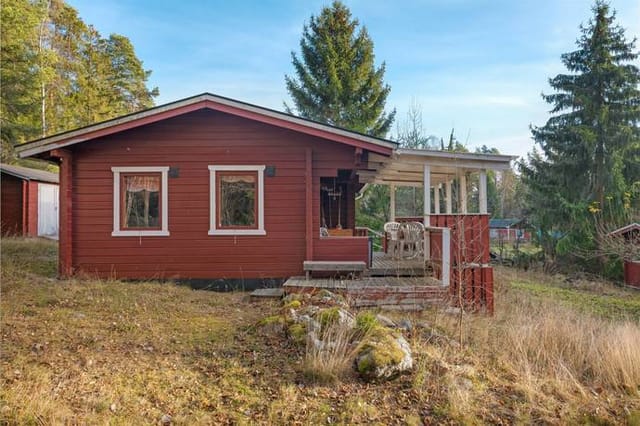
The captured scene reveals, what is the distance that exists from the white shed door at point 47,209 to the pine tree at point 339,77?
512 inches

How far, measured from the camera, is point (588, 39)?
17.2 m

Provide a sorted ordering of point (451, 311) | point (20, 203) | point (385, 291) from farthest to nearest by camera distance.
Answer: point (20, 203)
point (385, 291)
point (451, 311)

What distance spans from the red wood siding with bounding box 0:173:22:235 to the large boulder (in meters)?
17.3

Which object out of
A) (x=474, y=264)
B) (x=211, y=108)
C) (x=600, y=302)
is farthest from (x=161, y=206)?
(x=600, y=302)

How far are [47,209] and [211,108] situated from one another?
14.4m

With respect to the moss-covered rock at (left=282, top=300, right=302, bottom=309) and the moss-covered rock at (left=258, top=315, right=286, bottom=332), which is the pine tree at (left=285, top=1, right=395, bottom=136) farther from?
the moss-covered rock at (left=258, top=315, right=286, bottom=332)

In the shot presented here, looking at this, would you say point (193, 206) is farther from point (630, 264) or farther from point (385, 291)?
point (630, 264)

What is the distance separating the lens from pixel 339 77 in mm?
22094

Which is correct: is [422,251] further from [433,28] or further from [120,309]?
[433,28]

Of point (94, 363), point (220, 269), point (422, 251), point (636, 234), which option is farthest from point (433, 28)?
point (94, 363)

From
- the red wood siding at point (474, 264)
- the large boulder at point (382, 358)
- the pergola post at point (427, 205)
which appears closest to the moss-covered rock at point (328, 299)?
the large boulder at point (382, 358)

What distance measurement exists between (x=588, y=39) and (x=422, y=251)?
15.0m

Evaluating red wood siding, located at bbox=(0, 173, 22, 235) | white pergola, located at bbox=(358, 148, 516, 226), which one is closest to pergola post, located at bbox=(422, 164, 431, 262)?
white pergola, located at bbox=(358, 148, 516, 226)

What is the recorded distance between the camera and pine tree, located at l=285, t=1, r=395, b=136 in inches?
856
